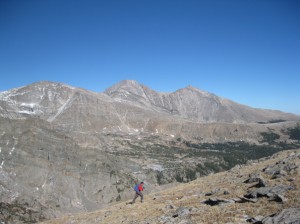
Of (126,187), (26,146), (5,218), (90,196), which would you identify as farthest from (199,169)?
(5,218)

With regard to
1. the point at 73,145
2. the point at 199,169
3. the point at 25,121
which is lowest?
the point at 199,169

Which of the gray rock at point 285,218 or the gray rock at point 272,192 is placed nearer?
the gray rock at point 285,218

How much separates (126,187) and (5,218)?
49946mm

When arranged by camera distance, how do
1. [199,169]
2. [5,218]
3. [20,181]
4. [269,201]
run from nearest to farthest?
[269,201]
[5,218]
[20,181]
[199,169]

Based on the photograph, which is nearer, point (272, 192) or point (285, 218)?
point (285, 218)

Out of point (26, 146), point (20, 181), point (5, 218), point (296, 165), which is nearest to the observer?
point (296, 165)

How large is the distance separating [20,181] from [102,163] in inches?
1481

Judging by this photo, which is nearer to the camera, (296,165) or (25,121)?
(296,165)

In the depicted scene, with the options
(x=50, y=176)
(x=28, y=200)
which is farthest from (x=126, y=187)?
(x=28, y=200)

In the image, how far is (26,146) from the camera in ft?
395

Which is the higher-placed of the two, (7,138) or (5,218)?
(7,138)

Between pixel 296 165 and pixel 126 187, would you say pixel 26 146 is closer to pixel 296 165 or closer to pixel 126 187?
pixel 126 187

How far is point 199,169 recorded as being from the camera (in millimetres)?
191000

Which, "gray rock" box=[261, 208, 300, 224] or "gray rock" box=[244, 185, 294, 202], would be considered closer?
"gray rock" box=[261, 208, 300, 224]
